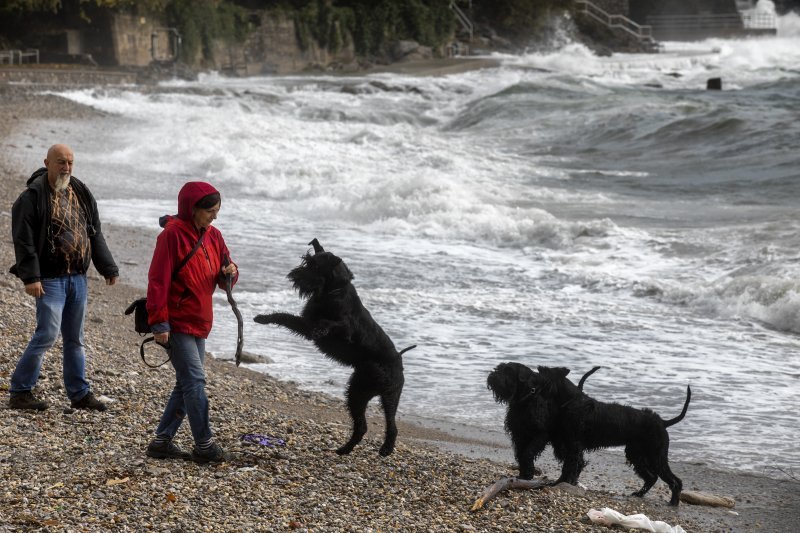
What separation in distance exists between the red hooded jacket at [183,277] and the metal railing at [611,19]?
69302 millimetres

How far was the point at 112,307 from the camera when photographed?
10.0 metres

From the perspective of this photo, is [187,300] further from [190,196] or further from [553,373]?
[553,373]

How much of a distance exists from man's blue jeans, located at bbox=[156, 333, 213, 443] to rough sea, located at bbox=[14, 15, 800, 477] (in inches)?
77.3

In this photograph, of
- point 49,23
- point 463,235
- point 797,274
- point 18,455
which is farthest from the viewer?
point 49,23

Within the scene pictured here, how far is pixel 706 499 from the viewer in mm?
6145

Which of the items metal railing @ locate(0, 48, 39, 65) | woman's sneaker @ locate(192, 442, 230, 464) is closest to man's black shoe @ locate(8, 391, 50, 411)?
woman's sneaker @ locate(192, 442, 230, 464)

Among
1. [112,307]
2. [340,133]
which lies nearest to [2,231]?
[112,307]

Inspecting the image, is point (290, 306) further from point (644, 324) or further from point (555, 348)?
point (644, 324)

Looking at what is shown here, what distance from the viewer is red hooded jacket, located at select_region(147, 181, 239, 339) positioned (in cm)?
538

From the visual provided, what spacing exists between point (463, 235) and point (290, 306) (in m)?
5.80

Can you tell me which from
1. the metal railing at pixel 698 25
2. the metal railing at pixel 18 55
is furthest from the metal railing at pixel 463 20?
the metal railing at pixel 18 55

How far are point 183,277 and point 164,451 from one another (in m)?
0.96

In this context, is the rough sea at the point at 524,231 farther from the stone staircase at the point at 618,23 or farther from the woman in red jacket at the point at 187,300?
the stone staircase at the point at 618,23

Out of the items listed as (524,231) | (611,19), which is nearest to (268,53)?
(611,19)
